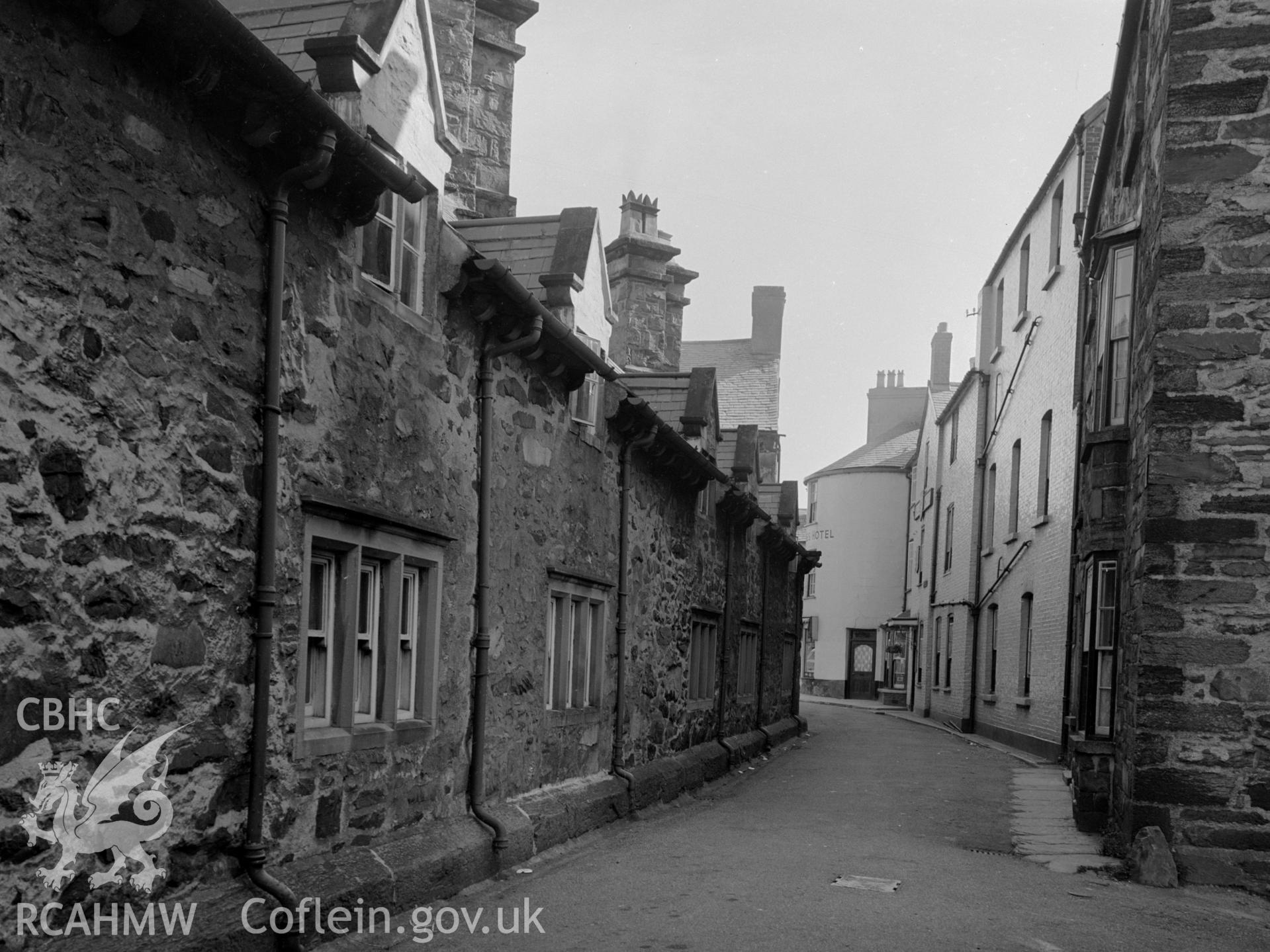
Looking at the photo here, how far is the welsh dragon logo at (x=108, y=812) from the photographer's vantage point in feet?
16.4

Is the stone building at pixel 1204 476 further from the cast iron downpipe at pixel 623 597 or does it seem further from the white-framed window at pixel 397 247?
the white-framed window at pixel 397 247

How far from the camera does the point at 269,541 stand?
6.39 m

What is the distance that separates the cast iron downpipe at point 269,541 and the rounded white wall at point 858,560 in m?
43.9

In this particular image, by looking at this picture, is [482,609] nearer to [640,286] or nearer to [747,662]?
[747,662]

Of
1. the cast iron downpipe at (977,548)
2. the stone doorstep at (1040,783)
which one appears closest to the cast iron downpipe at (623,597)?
the stone doorstep at (1040,783)

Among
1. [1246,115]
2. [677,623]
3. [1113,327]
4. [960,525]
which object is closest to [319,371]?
[1246,115]

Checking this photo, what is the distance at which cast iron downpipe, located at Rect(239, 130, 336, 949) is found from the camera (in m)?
6.33

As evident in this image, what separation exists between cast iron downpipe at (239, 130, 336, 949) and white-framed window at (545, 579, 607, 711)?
4884 millimetres

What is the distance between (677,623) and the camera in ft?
52.6

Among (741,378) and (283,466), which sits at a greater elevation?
(741,378)

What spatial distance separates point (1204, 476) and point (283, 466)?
22.6ft

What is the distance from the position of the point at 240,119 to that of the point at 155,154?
→ 2.12ft

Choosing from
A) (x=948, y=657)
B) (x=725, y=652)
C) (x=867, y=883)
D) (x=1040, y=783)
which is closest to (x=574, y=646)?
(x=867, y=883)

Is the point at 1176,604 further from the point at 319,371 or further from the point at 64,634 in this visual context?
the point at 64,634
